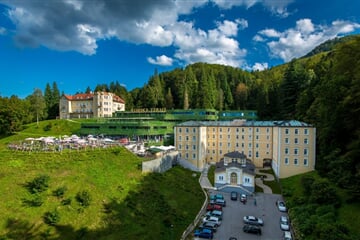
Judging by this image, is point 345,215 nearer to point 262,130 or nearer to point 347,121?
point 347,121

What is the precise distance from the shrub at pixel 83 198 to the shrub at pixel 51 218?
299 centimetres

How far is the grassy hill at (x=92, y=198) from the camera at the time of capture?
2323 centimetres

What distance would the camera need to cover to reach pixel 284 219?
30.1 m

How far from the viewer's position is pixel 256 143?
54.0 meters

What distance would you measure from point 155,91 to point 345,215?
73791mm

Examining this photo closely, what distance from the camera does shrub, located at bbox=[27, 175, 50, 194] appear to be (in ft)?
87.4

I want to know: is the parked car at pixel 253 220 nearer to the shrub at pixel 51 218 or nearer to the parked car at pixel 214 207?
the parked car at pixel 214 207

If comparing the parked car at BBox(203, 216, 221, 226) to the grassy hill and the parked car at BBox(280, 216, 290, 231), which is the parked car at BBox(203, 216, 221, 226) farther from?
the parked car at BBox(280, 216, 290, 231)

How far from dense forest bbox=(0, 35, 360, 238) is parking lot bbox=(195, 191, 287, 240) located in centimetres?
966

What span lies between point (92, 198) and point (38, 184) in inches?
257

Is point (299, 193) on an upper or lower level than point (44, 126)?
lower

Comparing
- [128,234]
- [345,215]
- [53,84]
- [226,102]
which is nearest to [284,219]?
[345,215]

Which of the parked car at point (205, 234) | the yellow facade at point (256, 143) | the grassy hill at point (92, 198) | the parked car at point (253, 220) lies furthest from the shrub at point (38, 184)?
the yellow facade at point (256, 143)

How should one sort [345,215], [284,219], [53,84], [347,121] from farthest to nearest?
[53,84] < [347,121] < [284,219] < [345,215]
